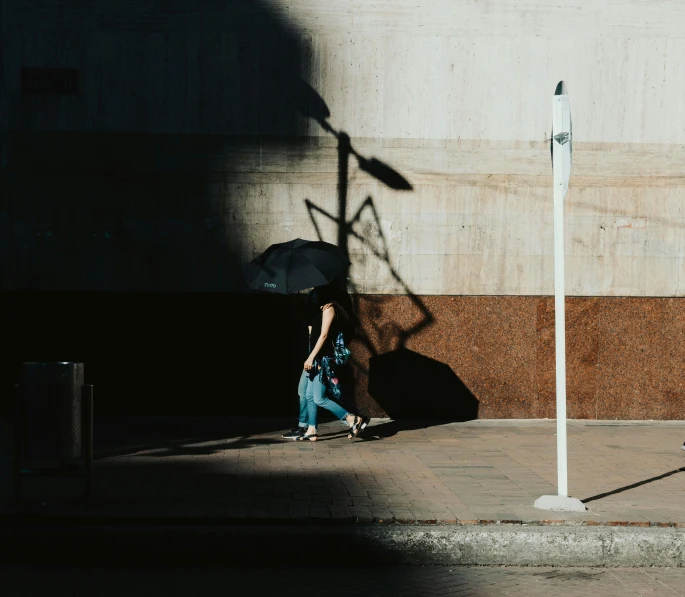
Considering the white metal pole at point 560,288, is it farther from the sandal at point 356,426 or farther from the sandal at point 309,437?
the sandal at point 309,437

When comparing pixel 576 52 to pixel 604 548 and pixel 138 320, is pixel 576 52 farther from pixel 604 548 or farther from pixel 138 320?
pixel 604 548

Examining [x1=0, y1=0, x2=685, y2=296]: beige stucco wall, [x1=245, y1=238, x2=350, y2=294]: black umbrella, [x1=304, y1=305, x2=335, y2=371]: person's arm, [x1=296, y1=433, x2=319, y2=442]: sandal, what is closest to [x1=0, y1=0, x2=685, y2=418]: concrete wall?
[x1=0, y1=0, x2=685, y2=296]: beige stucco wall

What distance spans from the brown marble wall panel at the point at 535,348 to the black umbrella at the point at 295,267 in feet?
6.59

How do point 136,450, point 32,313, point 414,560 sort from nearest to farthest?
point 414,560 < point 136,450 < point 32,313

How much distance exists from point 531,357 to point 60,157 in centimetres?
597

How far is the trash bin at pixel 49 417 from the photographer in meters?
6.98

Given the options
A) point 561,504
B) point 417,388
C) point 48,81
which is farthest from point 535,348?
point 48,81

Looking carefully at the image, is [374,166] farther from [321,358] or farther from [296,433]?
[296,433]

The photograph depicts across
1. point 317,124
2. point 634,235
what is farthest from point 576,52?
point 317,124

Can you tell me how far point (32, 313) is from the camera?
11.7m

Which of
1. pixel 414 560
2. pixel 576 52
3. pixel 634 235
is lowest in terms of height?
pixel 414 560

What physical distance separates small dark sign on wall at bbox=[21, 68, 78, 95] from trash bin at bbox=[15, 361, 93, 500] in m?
5.58

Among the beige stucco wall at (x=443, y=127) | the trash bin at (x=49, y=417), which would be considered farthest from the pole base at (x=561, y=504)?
the beige stucco wall at (x=443, y=127)

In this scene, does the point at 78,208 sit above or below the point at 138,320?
above
